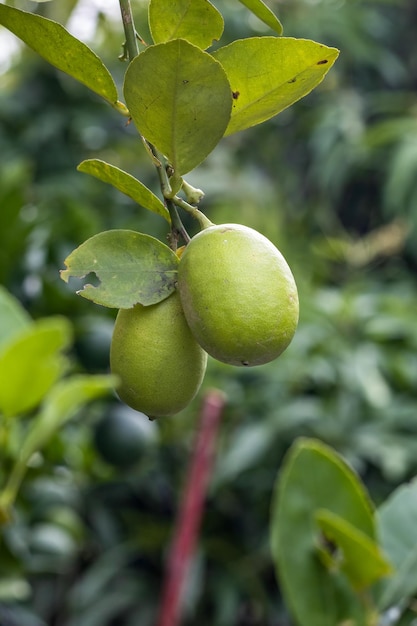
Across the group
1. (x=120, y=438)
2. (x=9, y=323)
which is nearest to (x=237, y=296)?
(x=9, y=323)

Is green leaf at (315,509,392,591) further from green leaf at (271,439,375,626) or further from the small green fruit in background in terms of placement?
the small green fruit in background

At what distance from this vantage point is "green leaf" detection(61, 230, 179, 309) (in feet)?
0.98

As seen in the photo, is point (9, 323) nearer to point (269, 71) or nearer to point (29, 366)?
point (29, 366)

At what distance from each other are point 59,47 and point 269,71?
0.08 metres

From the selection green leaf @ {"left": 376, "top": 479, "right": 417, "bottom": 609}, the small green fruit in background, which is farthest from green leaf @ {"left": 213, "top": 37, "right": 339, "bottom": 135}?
the small green fruit in background

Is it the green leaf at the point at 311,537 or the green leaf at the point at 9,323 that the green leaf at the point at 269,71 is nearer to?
the green leaf at the point at 311,537

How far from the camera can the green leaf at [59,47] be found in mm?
293

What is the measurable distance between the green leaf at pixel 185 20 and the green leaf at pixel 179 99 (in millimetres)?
43

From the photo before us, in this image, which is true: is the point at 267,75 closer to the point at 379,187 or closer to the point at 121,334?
the point at 121,334

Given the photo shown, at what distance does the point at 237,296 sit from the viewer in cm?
30

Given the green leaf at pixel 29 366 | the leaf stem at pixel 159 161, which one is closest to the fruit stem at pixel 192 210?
the leaf stem at pixel 159 161

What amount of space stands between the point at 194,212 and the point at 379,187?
233 cm

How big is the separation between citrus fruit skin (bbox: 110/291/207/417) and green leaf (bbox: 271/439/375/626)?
16.7 inches

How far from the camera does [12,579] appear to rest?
0.97 meters
